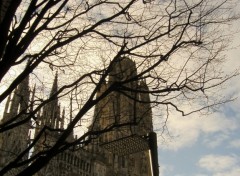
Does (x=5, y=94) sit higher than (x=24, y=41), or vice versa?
(x=24, y=41)

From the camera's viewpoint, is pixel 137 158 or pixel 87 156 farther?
pixel 137 158

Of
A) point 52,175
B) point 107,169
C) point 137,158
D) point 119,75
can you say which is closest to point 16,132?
point 52,175

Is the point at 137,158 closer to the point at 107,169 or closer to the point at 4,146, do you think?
the point at 107,169

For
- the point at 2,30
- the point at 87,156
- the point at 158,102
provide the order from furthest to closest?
the point at 87,156
the point at 158,102
the point at 2,30

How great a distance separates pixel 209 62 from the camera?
6254 mm

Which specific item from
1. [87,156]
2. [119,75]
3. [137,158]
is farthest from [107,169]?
[119,75]

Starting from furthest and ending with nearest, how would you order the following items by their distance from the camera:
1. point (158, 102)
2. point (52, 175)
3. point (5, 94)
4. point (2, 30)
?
point (52, 175), point (158, 102), point (5, 94), point (2, 30)

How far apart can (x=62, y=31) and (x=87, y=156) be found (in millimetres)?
43263

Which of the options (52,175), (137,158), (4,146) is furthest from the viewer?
(137,158)

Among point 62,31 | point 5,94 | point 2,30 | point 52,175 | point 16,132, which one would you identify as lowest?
point 5,94

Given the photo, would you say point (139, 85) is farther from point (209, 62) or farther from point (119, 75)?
point (209, 62)

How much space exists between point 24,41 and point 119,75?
196cm

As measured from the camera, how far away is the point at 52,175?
39781mm

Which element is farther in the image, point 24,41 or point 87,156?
point 87,156
